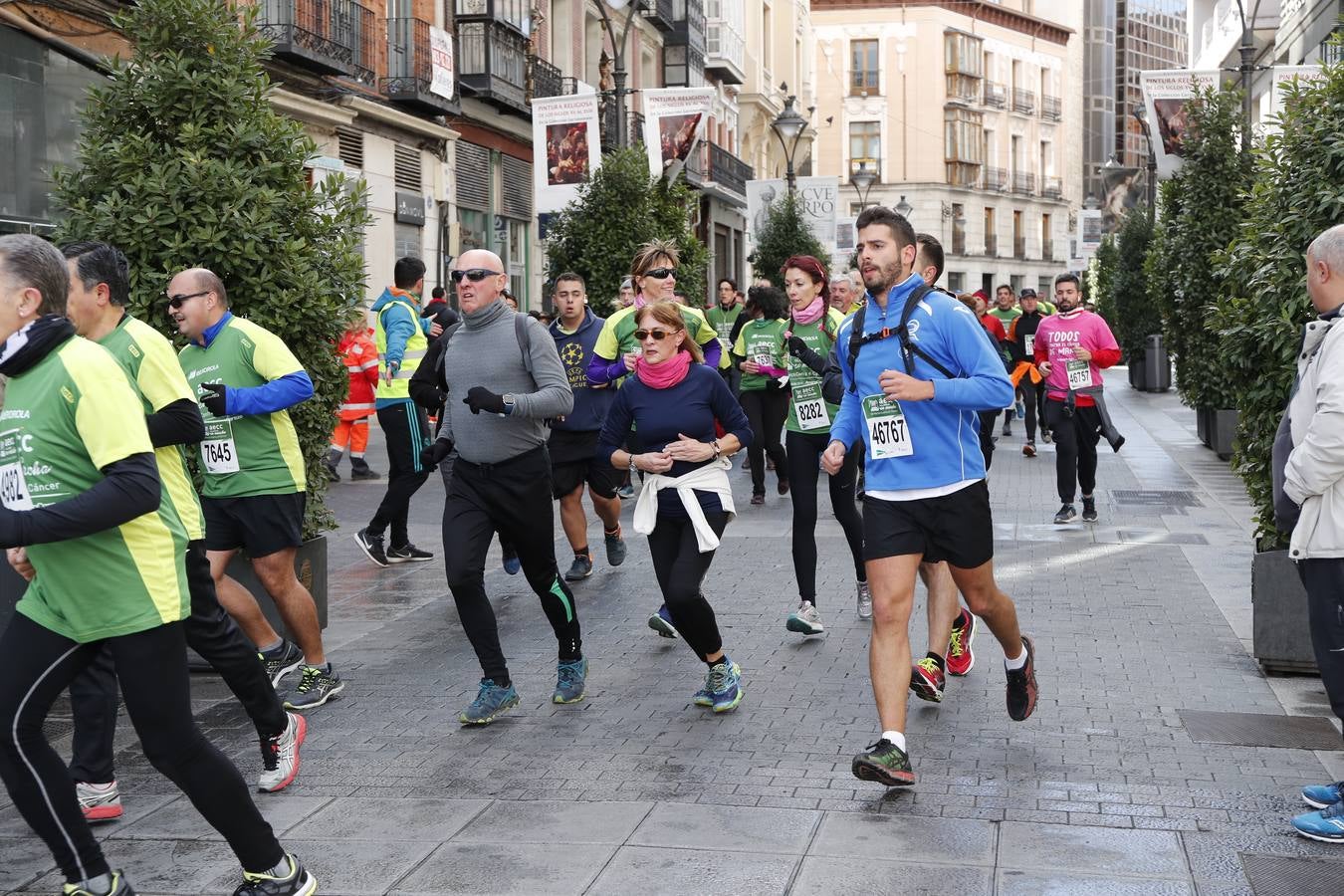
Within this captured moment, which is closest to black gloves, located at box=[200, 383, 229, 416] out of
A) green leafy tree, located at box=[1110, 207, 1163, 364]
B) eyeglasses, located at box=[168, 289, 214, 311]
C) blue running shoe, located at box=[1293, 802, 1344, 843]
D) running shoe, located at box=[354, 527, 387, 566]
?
eyeglasses, located at box=[168, 289, 214, 311]

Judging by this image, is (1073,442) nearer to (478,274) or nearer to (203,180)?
(478,274)

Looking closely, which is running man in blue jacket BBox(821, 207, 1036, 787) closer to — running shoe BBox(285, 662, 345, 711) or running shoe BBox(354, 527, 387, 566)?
running shoe BBox(285, 662, 345, 711)

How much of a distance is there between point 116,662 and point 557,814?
1575mm

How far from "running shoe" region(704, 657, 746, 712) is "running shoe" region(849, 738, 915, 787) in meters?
1.28

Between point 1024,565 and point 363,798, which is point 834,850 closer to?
point 363,798

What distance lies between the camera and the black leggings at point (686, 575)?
639cm

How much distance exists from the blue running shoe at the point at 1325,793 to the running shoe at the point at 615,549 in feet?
18.9

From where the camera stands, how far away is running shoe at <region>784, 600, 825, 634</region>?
25.9 ft

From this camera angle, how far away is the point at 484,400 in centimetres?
620

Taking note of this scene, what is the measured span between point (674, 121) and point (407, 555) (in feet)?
36.5

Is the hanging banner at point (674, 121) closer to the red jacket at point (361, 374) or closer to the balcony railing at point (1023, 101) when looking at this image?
the red jacket at point (361, 374)

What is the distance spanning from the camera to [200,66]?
7.36m

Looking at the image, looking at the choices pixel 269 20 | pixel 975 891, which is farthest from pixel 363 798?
pixel 269 20

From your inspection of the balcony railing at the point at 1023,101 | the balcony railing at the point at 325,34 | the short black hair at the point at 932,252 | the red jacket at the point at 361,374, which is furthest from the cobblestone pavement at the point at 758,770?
the balcony railing at the point at 1023,101
